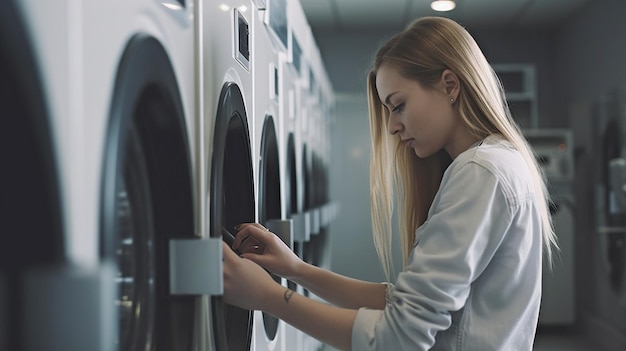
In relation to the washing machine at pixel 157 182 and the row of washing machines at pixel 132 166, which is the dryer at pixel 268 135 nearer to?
the row of washing machines at pixel 132 166

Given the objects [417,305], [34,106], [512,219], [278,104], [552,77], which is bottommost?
[417,305]

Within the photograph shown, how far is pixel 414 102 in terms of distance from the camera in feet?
3.66

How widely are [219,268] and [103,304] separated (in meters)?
0.33

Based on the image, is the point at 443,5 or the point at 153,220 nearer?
the point at 153,220

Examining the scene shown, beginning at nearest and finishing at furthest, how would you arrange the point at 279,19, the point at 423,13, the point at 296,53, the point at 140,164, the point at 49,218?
the point at 49,218 < the point at 140,164 < the point at 279,19 < the point at 296,53 < the point at 423,13

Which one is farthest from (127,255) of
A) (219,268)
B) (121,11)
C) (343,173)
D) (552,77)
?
(552,77)

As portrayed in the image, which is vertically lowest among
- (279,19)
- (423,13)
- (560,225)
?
(560,225)

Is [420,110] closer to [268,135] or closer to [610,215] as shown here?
[268,135]

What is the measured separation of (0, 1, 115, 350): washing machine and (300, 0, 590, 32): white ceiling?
4.21 m

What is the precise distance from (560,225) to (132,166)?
13.5ft

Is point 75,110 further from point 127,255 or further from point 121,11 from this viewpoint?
point 127,255

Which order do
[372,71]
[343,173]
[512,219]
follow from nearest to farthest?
[512,219], [372,71], [343,173]

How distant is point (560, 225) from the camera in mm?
4531

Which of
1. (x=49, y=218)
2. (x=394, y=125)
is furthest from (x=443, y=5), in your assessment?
(x=49, y=218)
